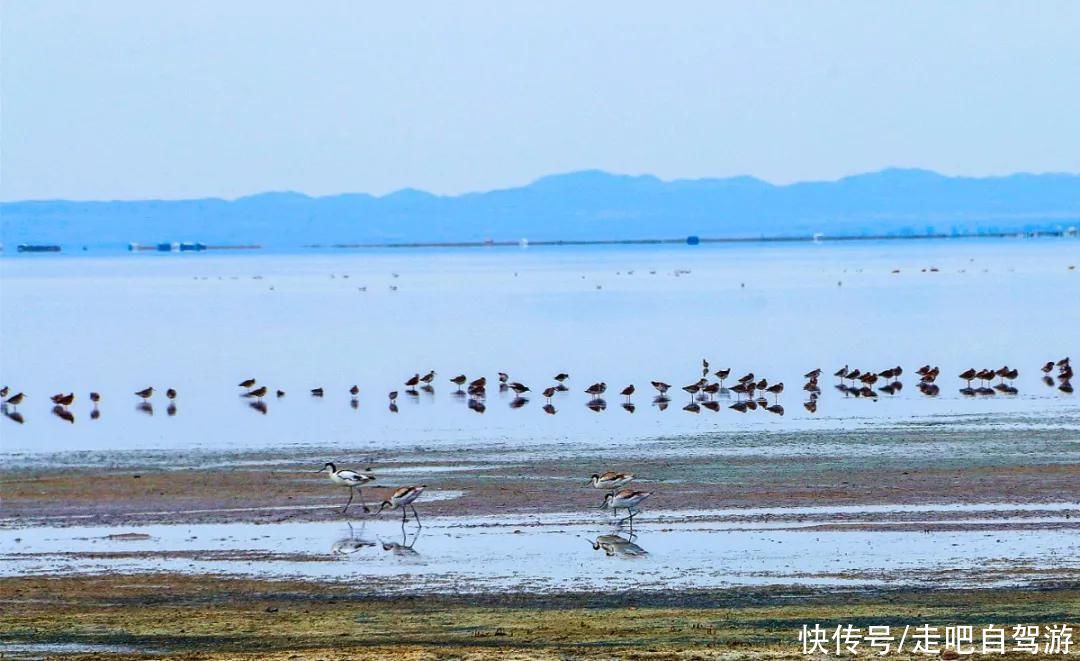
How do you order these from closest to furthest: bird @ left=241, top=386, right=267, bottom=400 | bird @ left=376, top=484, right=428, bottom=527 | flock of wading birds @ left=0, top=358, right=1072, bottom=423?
1. bird @ left=376, top=484, right=428, bottom=527
2. flock of wading birds @ left=0, top=358, right=1072, bottom=423
3. bird @ left=241, top=386, right=267, bottom=400

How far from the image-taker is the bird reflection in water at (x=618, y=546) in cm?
1503

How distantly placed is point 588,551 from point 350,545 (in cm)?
220

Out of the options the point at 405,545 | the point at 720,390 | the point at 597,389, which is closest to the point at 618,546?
the point at 405,545

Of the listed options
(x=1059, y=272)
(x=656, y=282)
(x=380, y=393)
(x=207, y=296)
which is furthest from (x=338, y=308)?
(x=1059, y=272)

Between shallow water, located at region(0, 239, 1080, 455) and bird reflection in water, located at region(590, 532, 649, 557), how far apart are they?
25.9ft

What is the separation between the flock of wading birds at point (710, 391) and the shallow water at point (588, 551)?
1181 centimetres

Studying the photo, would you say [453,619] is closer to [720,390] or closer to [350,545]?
[350,545]

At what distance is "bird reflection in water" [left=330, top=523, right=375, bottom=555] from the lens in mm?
15523

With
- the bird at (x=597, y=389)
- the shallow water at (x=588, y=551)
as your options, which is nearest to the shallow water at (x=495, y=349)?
the bird at (x=597, y=389)

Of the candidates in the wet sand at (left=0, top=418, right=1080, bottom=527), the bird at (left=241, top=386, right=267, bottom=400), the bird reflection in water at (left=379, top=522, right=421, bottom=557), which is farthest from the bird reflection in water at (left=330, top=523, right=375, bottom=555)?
the bird at (left=241, top=386, right=267, bottom=400)

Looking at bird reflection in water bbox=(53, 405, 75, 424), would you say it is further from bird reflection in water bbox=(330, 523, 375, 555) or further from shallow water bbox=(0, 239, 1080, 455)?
bird reflection in water bbox=(330, 523, 375, 555)

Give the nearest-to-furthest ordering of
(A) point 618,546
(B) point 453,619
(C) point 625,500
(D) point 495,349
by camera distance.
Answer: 1. (B) point 453,619
2. (A) point 618,546
3. (C) point 625,500
4. (D) point 495,349

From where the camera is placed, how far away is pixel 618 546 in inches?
605

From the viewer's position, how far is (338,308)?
70.3 m
